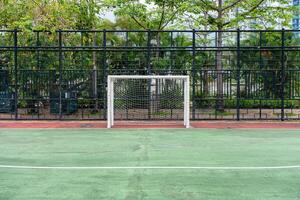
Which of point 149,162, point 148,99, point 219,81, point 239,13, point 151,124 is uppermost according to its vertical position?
point 239,13

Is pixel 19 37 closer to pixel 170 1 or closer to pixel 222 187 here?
pixel 170 1

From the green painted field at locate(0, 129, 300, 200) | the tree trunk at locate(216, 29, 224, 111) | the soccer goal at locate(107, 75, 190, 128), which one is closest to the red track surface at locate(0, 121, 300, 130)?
the soccer goal at locate(107, 75, 190, 128)

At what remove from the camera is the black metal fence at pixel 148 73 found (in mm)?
14039

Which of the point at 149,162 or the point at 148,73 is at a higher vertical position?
the point at 148,73

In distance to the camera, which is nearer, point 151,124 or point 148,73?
point 151,124

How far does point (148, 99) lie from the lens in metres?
13.9

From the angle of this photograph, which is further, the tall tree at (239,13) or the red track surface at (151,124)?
the tall tree at (239,13)

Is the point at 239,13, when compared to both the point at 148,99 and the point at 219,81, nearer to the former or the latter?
the point at 219,81

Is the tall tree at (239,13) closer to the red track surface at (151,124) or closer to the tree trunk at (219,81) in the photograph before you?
the tree trunk at (219,81)

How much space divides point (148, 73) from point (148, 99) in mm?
848

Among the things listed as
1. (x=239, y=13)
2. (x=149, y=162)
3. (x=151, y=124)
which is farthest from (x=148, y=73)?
(x=149, y=162)

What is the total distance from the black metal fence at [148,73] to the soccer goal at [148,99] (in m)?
0.53

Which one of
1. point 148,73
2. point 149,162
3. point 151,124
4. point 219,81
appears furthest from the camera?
point 148,73

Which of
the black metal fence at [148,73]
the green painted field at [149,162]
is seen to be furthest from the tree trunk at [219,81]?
the green painted field at [149,162]
